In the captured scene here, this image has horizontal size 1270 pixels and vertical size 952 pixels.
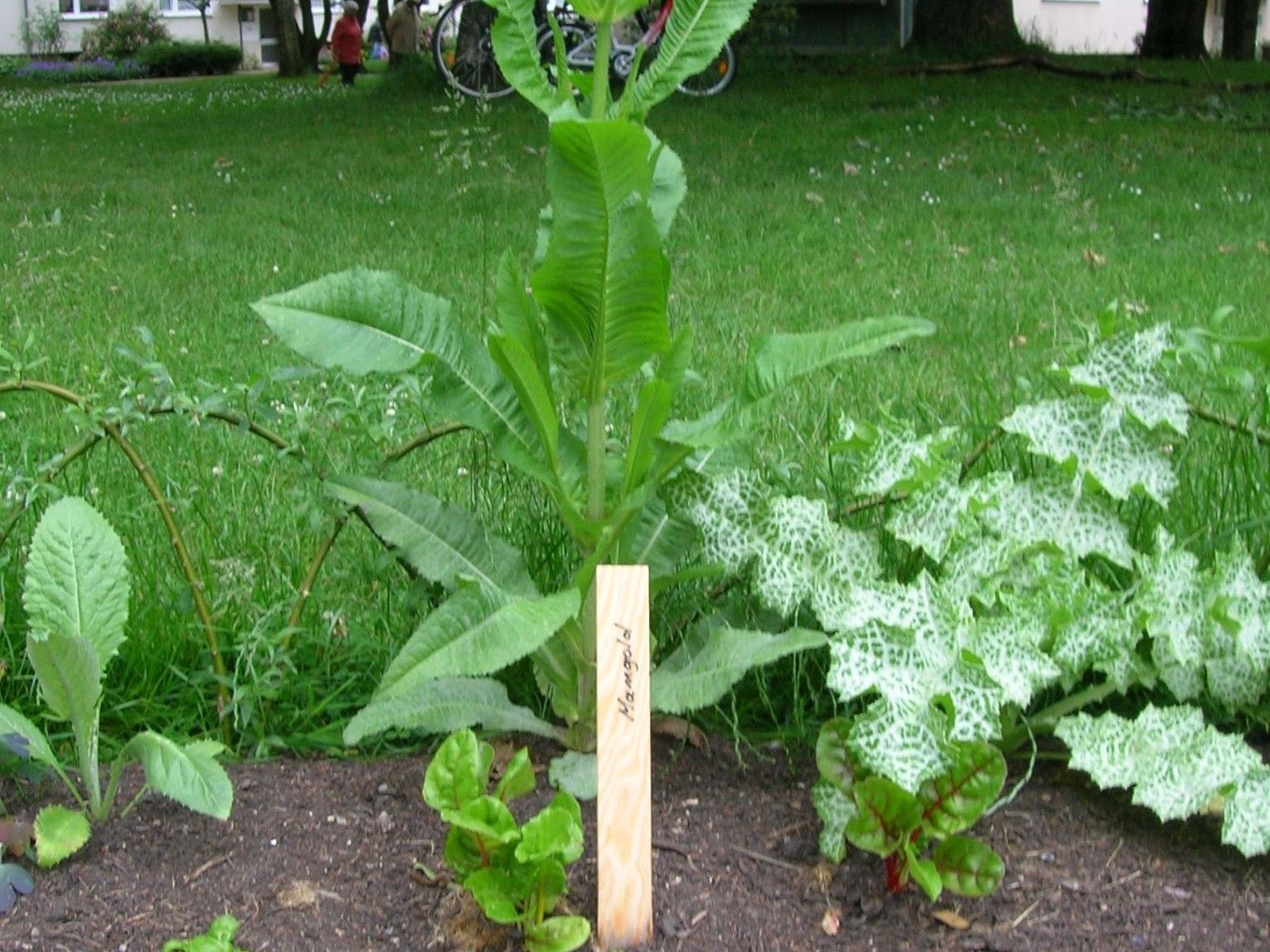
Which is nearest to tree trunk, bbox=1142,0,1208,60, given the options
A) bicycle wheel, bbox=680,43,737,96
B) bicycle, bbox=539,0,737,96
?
bicycle, bbox=539,0,737,96

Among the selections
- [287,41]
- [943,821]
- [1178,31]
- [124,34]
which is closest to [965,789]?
[943,821]

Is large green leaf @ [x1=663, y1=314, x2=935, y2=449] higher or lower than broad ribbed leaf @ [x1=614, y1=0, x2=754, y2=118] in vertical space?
lower

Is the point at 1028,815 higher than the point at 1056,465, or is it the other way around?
the point at 1056,465

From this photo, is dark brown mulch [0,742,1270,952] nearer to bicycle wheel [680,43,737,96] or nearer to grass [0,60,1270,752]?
grass [0,60,1270,752]

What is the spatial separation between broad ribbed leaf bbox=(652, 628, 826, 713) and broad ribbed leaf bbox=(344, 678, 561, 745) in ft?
0.75

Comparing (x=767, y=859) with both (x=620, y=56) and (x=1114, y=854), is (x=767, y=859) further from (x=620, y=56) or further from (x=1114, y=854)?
(x=620, y=56)

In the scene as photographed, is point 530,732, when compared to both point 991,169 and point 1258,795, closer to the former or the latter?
point 1258,795

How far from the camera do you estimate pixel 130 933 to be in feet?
6.31

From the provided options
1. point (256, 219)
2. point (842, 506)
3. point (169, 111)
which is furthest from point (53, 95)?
point (842, 506)

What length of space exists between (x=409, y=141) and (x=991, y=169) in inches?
177

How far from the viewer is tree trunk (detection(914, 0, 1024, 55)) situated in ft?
48.5

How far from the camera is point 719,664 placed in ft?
7.02

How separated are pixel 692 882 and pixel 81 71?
3596cm

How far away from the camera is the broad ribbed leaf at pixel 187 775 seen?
197 centimetres
